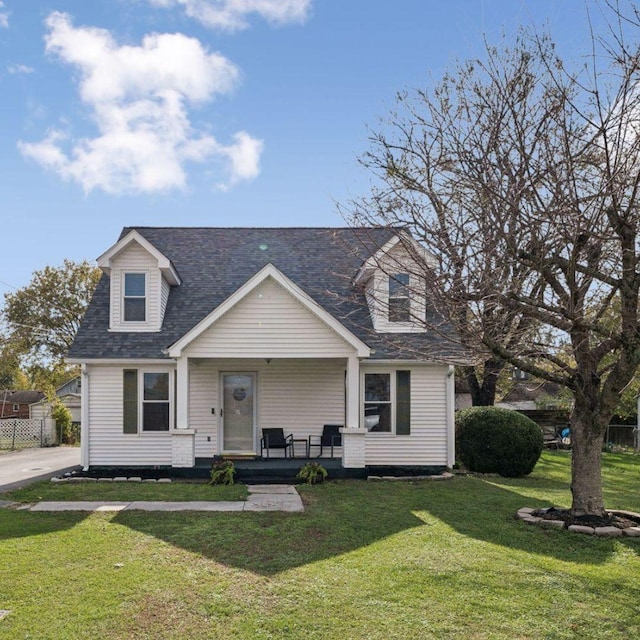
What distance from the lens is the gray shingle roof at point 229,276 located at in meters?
15.1

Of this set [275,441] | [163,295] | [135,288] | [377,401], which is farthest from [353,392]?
[135,288]

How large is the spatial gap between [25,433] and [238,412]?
1735 centimetres

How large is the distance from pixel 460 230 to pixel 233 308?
733cm

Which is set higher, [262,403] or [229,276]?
[229,276]

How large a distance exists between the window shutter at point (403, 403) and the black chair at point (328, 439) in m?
1.52

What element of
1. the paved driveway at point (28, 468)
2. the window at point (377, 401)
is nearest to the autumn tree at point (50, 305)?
the paved driveway at point (28, 468)

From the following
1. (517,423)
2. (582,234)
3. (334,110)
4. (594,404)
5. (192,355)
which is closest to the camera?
(582,234)

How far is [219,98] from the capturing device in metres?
12.4

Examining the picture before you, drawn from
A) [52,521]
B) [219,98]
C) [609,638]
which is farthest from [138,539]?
[219,98]

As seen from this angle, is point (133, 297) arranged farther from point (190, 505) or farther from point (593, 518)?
point (593, 518)

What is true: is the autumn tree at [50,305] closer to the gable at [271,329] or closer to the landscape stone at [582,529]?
the gable at [271,329]

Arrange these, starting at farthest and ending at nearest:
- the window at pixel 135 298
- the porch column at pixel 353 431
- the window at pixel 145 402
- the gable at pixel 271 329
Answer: the window at pixel 135 298 → the window at pixel 145 402 → the porch column at pixel 353 431 → the gable at pixel 271 329

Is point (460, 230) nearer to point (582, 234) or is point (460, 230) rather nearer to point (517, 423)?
point (582, 234)

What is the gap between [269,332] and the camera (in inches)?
551
